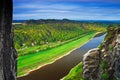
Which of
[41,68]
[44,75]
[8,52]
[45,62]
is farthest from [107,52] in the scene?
[45,62]

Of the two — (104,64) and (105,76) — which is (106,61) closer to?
(104,64)

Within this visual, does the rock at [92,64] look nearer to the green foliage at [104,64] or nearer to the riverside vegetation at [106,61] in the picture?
the riverside vegetation at [106,61]

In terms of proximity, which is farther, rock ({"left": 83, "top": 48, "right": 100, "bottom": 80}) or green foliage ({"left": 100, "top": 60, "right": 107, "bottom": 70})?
rock ({"left": 83, "top": 48, "right": 100, "bottom": 80})

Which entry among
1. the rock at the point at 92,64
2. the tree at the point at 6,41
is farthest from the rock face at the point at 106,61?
the tree at the point at 6,41

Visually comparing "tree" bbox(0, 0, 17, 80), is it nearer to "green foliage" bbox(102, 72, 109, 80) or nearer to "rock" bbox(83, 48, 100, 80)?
"green foliage" bbox(102, 72, 109, 80)

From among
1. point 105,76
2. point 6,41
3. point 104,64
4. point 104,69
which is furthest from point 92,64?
point 6,41

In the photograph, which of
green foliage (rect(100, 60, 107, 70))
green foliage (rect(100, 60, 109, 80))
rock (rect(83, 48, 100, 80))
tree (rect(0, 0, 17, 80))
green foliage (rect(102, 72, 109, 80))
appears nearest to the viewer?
tree (rect(0, 0, 17, 80))

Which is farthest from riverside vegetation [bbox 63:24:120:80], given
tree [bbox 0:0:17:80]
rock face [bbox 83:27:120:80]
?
tree [bbox 0:0:17:80]
